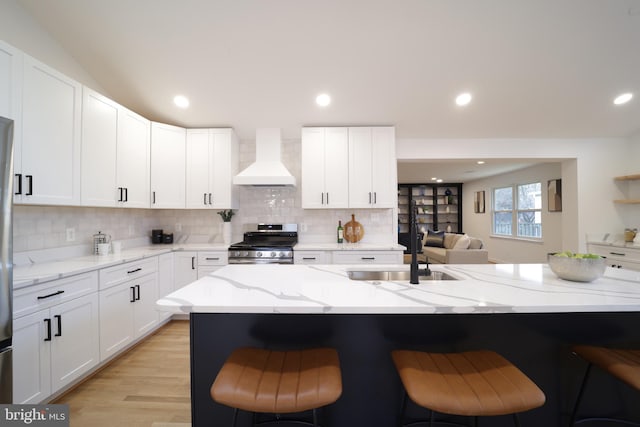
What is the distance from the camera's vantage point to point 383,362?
4.51 feet

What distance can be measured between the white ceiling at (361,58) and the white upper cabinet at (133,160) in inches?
16.6

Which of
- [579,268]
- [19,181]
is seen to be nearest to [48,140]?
[19,181]

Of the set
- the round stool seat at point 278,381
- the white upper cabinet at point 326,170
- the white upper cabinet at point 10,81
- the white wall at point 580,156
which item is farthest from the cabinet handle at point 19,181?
the white wall at point 580,156

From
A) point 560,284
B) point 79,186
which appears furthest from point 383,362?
point 79,186

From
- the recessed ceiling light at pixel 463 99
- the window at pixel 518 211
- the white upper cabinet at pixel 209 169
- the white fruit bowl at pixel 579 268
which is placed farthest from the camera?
the window at pixel 518 211

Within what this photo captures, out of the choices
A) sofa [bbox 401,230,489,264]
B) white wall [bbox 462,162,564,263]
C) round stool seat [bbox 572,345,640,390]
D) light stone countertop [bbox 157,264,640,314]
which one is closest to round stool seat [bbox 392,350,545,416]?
light stone countertop [bbox 157,264,640,314]

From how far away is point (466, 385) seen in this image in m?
1.04

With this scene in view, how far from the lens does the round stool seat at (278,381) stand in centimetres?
96

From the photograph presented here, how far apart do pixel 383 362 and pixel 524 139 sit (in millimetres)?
4247

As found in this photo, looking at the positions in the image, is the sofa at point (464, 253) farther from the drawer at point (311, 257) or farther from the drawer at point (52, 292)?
the drawer at point (52, 292)

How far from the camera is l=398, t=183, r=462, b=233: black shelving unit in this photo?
9.88 m

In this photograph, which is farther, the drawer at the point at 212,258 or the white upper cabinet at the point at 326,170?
the white upper cabinet at the point at 326,170

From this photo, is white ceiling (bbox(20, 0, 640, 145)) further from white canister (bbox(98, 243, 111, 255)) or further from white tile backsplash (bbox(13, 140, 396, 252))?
white canister (bbox(98, 243, 111, 255))

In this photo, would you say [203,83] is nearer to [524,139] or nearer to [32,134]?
[32,134]
